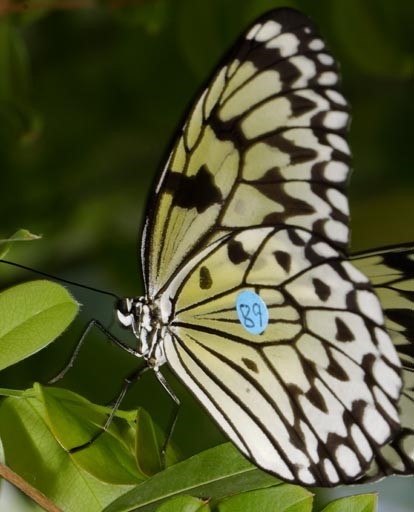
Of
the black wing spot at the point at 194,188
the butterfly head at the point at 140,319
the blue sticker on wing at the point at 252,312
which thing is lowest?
the blue sticker on wing at the point at 252,312

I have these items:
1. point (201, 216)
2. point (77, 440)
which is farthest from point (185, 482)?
point (201, 216)

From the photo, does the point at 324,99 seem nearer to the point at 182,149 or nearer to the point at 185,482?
the point at 182,149

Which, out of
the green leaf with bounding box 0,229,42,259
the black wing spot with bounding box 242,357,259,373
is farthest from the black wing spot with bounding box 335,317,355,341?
the green leaf with bounding box 0,229,42,259

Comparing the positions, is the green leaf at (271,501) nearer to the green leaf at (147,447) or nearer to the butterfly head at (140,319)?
the green leaf at (147,447)

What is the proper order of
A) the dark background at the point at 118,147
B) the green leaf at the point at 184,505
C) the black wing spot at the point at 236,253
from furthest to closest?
the dark background at the point at 118,147, the black wing spot at the point at 236,253, the green leaf at the point at 184,505

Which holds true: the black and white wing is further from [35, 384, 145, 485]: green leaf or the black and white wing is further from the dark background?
the dark background

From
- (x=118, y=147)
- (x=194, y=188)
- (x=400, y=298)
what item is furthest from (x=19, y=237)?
(x=118, y=147)

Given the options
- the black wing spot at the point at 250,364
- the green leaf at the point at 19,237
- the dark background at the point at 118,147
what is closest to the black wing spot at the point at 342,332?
the black wing spot at the point at 250,364
